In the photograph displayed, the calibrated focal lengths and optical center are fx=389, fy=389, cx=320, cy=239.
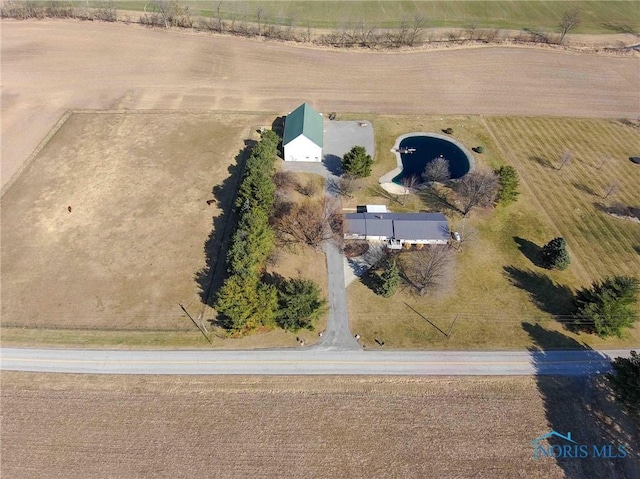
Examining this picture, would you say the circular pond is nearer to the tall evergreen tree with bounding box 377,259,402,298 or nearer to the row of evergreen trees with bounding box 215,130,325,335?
the tall evergreen tree with bounding box 377,259,402,298

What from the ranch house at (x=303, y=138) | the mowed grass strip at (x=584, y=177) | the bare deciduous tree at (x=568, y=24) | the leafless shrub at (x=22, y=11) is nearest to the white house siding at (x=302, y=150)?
the ranch house at (x=303, y=138)

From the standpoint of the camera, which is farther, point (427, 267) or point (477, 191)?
point (477, 191)

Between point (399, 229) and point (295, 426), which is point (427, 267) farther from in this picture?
point (295, 426)

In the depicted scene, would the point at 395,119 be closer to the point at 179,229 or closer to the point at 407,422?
the point at 179,229

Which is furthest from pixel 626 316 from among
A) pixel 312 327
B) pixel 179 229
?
pixel 179 229

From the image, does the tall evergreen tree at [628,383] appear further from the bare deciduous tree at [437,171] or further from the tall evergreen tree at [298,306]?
the bare deciduous tree at [437,171]

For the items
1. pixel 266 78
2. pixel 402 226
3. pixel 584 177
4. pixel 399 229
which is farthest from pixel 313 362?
pixel 266 78
